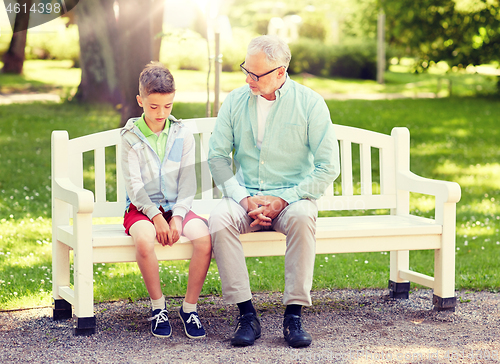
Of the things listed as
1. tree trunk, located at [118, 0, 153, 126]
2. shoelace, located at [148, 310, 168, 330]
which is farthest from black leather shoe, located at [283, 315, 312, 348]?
tree trunk, located at [118, 0, 153, 126]

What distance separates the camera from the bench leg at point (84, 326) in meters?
3.36

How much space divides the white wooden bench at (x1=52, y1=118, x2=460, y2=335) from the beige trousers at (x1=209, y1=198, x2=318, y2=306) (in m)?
0.16

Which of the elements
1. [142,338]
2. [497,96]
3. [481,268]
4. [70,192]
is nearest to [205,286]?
[142,338]

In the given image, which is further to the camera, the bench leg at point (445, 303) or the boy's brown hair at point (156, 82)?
the bench leg at point (445, 303)

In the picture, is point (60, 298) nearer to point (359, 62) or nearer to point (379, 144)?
point (379, 144)

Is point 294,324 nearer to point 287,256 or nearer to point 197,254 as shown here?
point 287,256

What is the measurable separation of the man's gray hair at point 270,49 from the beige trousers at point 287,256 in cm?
84

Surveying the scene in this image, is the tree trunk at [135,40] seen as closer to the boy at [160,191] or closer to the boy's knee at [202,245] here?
the boy at [160,191]

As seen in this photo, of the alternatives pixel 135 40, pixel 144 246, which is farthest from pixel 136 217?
pixel 135 40

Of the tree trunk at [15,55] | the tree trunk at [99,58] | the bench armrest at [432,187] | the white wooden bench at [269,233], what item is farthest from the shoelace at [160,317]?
the tree trunk at [15,55]

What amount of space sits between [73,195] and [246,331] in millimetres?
1149

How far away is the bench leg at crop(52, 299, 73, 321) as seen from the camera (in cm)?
367

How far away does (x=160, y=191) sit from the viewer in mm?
3516

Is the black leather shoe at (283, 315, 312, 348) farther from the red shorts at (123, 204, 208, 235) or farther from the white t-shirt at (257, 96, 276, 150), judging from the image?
the white t-shirt at (257, 96, 276, 150)
